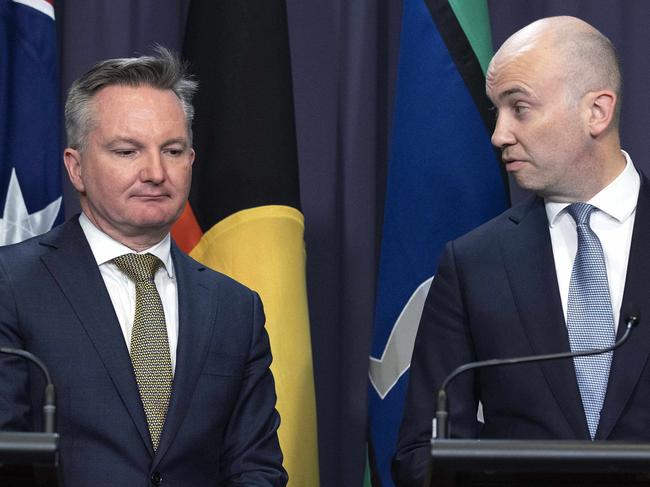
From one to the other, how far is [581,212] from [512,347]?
301mm

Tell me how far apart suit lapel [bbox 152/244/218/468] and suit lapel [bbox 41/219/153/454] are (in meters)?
0.06

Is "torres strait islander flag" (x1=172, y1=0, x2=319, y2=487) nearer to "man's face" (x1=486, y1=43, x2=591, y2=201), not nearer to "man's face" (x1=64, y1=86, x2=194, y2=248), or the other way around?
"man's face" (x1=64, y1=86, x2=194, y2=248)

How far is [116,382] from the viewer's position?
7.34 ft

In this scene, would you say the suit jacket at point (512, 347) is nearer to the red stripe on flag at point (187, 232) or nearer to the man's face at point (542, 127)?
the man's face at point (542, 127)

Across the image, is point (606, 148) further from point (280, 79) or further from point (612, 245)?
point (280, 79)

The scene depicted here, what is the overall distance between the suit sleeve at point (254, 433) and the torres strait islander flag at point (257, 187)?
17.0 inches

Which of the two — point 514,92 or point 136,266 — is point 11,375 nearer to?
point 136,266

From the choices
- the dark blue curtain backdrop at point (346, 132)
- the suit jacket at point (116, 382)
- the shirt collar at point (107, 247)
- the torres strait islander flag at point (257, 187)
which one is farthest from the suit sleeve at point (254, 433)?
the dark blue curtain backdrop at point (346, 132)

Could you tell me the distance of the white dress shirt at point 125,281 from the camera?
2.35 metres

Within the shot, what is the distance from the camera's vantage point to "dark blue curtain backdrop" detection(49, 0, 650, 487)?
355 centimetres

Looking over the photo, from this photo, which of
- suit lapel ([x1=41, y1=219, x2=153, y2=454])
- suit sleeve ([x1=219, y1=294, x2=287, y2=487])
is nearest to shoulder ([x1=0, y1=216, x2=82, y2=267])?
suit lapel ([x1=41, y1=219, x2=153, y2=454])

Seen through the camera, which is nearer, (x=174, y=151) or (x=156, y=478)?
(x=156, y=478)

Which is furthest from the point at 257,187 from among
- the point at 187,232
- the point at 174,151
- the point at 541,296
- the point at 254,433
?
the point at 541,296

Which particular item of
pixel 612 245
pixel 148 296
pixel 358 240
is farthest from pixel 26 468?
pixel 358 240
